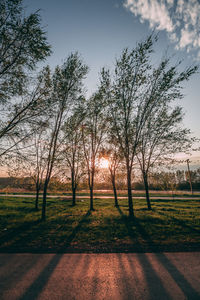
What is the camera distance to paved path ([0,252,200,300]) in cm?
329

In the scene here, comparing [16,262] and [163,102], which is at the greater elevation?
[163,102]

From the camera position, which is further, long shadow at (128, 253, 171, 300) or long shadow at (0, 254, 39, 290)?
long shadow at (0, 254, 39, 290)

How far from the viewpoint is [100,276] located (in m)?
3.92

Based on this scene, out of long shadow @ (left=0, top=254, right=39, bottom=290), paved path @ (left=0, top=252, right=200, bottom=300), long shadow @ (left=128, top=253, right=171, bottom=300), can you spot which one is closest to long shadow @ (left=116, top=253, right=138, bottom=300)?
paved path @ (left=0, top=252, right=200, bottom=300)

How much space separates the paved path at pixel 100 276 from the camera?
3.29 meters

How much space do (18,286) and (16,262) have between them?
50.9 inches

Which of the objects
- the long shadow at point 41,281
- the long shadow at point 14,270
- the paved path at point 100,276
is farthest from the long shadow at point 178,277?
the long shadow at point 14,270

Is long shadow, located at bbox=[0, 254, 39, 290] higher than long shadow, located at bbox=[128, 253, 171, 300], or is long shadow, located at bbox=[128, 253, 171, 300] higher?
long shadow, located at bbox=[0, 254, 39, 290]

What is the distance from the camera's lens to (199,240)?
6312 millimetres

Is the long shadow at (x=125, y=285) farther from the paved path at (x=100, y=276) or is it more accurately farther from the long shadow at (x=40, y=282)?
the long shadow at (x=40, y=282)

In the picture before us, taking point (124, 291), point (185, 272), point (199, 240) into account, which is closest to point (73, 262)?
point (124, 291)

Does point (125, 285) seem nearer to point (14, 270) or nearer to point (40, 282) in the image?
point (40, 282)

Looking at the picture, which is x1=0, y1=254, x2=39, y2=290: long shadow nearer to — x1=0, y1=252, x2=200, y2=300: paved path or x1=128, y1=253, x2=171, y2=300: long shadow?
x1=0, y1=252, x2=200, y2=300: paved path

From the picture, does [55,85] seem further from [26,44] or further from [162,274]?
[162,274]
